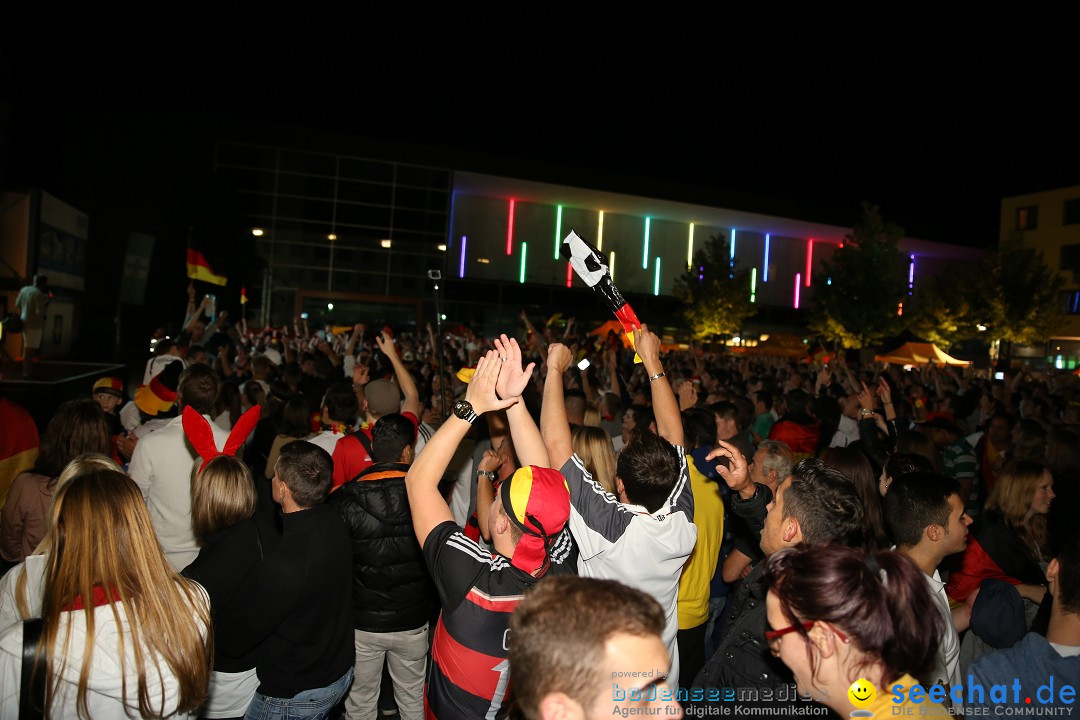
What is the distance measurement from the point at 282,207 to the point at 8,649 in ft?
102

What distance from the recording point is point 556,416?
134 inches

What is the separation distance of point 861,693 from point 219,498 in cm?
260

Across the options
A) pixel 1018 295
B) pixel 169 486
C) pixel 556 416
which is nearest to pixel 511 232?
pixel 1018 295

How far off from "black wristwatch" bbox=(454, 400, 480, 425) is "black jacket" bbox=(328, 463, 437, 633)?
1286 millimetres

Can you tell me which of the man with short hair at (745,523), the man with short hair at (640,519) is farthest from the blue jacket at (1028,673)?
the man with short hair at (745,523)

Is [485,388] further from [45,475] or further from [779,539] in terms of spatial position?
[45,475]

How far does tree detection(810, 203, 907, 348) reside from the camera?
34.8m

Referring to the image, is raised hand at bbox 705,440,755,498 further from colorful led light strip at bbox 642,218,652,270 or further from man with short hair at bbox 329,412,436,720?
colorful led light strip at bbox 642,218,652,270

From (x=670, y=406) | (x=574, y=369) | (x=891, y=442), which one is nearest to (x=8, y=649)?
(x=670, y=406)

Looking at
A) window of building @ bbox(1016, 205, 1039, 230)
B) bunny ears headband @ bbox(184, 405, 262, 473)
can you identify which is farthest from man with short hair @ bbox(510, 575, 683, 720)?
window of building @ bbox(1016, 205, 1039, 230)

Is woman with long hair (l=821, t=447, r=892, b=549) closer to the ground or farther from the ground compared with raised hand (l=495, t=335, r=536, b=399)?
closer to the ground

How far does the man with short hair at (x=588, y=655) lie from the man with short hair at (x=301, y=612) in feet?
5.91

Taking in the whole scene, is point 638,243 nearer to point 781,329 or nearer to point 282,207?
point 781,329

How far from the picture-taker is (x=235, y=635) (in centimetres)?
300
